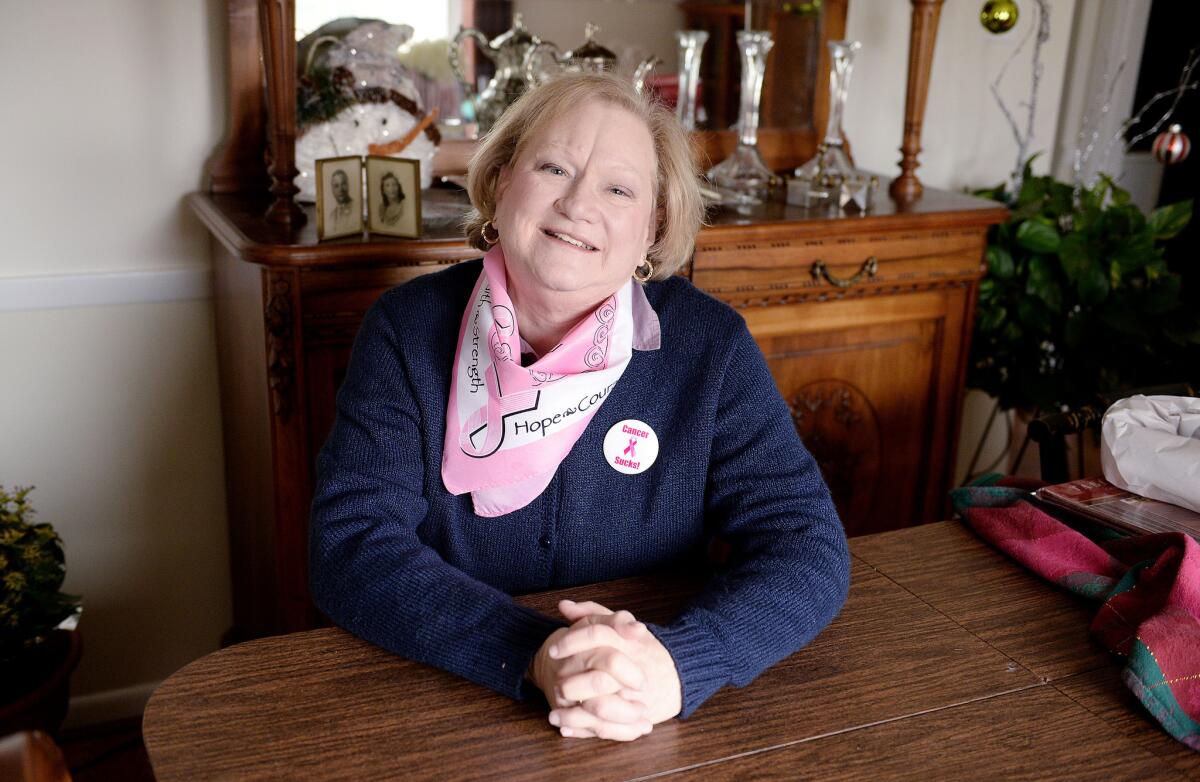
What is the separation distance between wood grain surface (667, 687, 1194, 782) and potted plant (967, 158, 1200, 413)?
166 centimetres

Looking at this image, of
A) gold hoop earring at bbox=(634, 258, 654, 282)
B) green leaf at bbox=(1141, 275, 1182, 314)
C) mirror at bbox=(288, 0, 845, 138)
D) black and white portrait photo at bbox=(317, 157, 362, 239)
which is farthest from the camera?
green leaf at bbox=(1141, 275, 1182, 314)

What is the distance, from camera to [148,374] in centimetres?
235

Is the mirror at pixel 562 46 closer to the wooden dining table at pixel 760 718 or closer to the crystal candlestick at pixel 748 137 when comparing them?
the crystal candlestick at pixel 748 137

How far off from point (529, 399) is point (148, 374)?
4.02ft

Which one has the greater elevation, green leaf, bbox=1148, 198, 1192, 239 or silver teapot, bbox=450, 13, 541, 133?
A: silver teapot, bbox=450, 13, 541, 133

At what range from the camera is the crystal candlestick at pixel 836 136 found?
97.3 inches

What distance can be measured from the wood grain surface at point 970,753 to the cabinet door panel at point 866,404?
132 cm

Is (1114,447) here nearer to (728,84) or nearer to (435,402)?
(435,402)

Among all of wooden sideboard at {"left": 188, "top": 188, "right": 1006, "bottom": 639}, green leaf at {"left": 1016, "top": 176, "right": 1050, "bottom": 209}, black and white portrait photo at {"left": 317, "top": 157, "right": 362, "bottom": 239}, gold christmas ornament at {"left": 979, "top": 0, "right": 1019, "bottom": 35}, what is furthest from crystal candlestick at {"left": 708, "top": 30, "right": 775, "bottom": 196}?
black and white portrait photo at {"left": 317, "top": 157, "right": 362, "bottom": 239}

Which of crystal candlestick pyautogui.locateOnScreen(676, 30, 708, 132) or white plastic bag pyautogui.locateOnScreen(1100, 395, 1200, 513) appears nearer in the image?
white plastic bag pyautogui.locateOnScreen(1100, 395, 1200, 513)

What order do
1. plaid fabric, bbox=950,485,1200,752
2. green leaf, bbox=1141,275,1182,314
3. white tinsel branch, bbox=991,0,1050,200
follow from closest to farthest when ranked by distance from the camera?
plaid fabric, bbox=950,485,1200,752, green leaf, bbox=1141,275,1182,314, white tinsel branch, bbox=991,0,1050,200

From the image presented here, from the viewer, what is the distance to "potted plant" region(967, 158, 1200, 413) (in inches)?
104

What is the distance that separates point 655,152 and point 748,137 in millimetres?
986

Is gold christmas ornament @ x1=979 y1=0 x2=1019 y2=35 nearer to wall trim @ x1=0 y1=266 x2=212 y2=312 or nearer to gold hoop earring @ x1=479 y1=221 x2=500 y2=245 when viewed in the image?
gold hoop earring @ x1=479 y1=221 x2=500 y2=245
